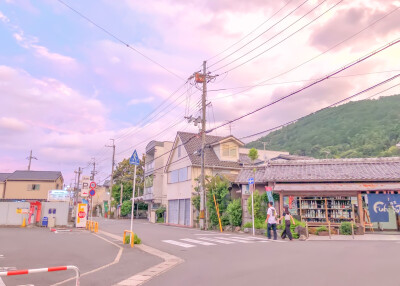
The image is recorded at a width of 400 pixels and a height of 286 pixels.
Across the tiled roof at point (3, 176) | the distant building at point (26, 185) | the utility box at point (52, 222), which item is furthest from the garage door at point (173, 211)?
the tiled roof at point (3, 176)

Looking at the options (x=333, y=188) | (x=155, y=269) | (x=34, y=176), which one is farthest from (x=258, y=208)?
(x=34, y=176)

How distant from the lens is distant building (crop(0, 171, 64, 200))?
51.2 m

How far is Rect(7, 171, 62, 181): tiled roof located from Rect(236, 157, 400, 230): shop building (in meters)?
43.5

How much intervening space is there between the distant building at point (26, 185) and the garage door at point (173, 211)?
2513 centimetres

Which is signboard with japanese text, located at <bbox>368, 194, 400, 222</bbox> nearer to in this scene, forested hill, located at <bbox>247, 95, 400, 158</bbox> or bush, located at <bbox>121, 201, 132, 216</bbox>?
forested hill, located at <bbox>247, 95, 400, 158</bbox>

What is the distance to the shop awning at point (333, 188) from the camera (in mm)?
19281

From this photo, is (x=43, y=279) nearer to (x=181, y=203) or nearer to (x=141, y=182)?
(x=181, y=203)

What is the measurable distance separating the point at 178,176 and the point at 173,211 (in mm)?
4081

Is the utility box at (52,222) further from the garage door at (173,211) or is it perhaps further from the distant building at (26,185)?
the distant building at (26,185)

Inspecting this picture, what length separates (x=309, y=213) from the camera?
21.1 meters

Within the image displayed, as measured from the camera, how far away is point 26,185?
171 ft

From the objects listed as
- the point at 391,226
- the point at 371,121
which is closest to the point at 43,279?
the point at 391,226

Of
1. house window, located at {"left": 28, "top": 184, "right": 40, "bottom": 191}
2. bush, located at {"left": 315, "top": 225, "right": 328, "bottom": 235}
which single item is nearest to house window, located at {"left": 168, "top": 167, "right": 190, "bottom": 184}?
bush, located at {"left": 315, "top": 225, "right": 328, "bottom": 235}

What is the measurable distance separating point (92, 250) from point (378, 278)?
10.1 metres
